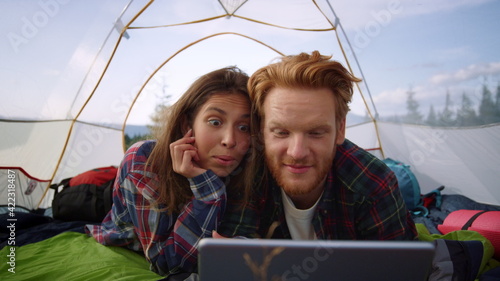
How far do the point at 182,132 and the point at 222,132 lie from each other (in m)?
0.26

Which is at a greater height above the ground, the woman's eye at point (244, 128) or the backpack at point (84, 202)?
the woman's eye at point (244, 128)

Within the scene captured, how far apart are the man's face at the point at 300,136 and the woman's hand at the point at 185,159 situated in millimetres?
273

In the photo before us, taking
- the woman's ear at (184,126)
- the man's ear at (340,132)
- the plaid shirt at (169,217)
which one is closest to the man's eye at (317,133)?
the man's ear at (340,132)

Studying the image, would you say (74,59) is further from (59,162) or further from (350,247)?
(350,247)

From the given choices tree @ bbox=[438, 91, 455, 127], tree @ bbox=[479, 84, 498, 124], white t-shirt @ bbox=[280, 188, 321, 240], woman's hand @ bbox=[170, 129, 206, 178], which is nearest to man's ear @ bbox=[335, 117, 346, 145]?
white t-shirt @ bbox=[280, 188, 321, 240]

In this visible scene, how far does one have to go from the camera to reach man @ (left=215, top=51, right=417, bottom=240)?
3.30ft

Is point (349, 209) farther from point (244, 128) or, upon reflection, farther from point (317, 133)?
point (244, 128)

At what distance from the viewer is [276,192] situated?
117 cm

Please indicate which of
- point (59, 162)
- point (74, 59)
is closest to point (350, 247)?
point (74, 59)

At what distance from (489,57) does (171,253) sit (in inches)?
77.5

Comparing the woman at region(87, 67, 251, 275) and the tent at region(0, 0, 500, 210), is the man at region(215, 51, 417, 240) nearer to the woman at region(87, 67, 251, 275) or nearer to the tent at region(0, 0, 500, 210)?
the woman at region(87, 67, 251, 275)

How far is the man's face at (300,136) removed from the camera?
0.98 m

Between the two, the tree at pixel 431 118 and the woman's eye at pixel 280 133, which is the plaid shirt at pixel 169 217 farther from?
the tree at pixel 431 118

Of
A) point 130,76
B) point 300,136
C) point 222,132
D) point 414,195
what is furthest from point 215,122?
point 130,76
